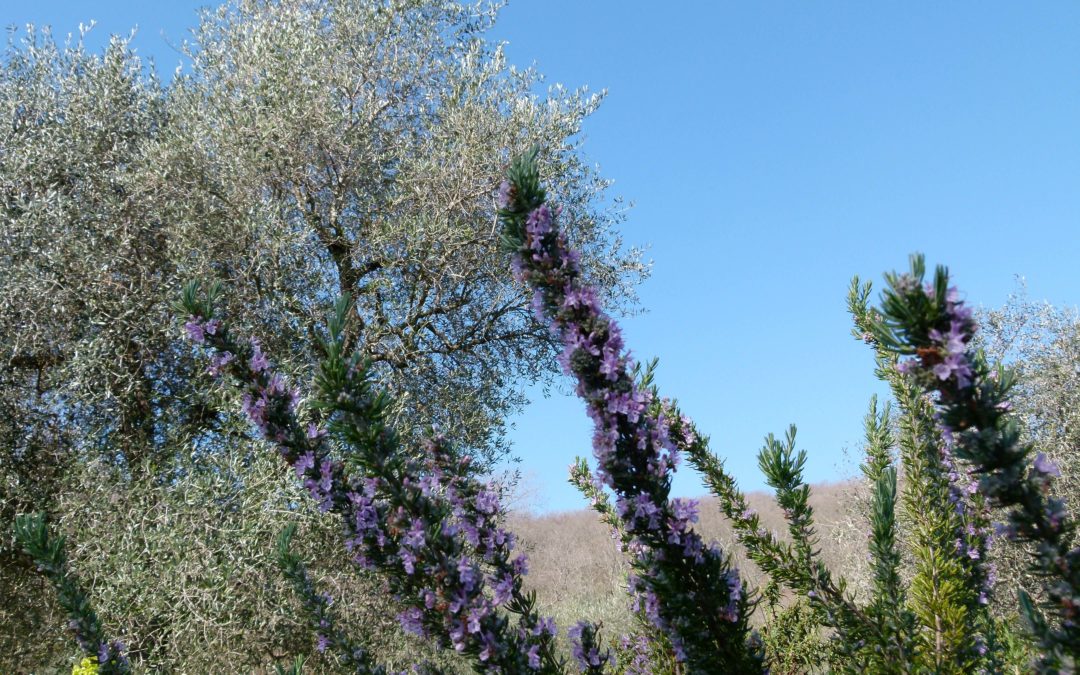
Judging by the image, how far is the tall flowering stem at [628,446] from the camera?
236 centimetres

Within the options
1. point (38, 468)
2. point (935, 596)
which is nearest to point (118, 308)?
point (38, 468)

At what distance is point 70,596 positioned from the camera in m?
3.60

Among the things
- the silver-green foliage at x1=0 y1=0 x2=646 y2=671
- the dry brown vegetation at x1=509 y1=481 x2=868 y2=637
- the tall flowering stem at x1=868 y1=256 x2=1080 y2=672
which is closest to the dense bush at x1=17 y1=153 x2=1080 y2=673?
the tall flowering stem at x1=868 y1=256 x2=1080 y2=672

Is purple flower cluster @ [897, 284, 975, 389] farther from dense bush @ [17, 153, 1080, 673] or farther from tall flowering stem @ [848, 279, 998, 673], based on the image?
tall flowering stem @ [848, 279, 998, 673]

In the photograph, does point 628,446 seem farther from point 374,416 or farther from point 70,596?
point 70,596

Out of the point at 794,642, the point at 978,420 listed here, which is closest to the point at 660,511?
the point at 978,420

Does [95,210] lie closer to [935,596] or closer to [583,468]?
[583,468]

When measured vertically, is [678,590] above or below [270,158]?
below

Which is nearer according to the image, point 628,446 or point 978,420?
point 978,420

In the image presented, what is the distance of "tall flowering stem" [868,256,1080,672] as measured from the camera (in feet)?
5.59

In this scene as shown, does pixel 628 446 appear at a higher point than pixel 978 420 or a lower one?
higher

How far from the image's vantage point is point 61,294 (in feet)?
34.2

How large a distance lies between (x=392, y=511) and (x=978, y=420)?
1.86 meters

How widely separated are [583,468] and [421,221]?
291 inches
